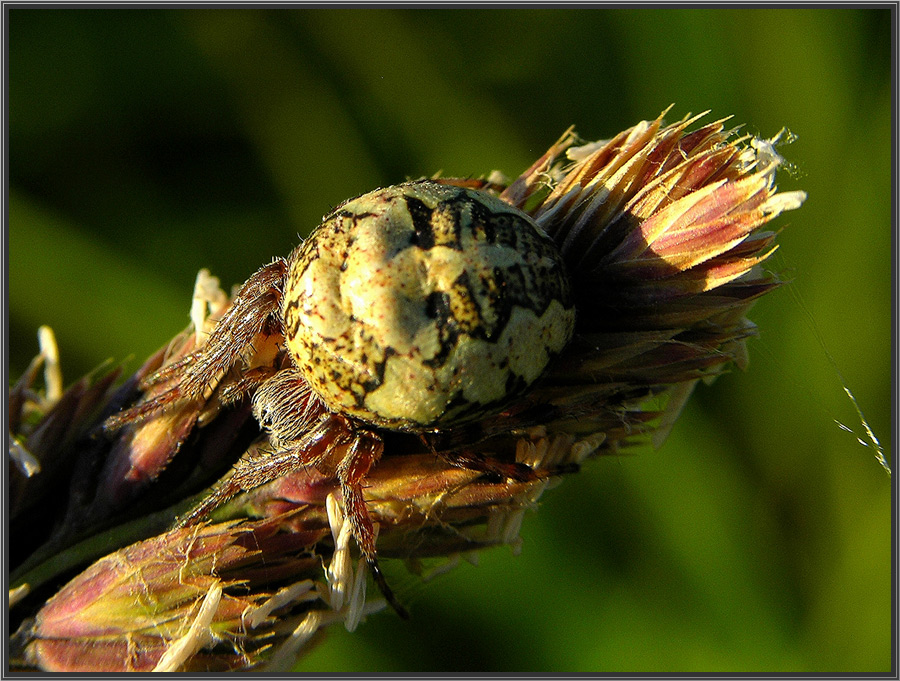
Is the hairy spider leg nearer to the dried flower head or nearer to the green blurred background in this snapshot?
the dried flower head

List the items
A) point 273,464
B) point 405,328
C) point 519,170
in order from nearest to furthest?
point 405,328, point 273,464, point 519,170

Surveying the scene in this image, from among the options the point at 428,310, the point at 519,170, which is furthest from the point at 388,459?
the point at 519,170

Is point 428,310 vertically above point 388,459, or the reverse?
point 428,310

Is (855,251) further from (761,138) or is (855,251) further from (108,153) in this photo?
(108,153)

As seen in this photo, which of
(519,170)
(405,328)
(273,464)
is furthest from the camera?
(519,170)

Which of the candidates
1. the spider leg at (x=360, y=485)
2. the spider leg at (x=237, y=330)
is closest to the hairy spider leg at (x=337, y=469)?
the spider leg at (x=360, y=485)

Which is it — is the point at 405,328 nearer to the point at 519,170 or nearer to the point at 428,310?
the point at 428,310
